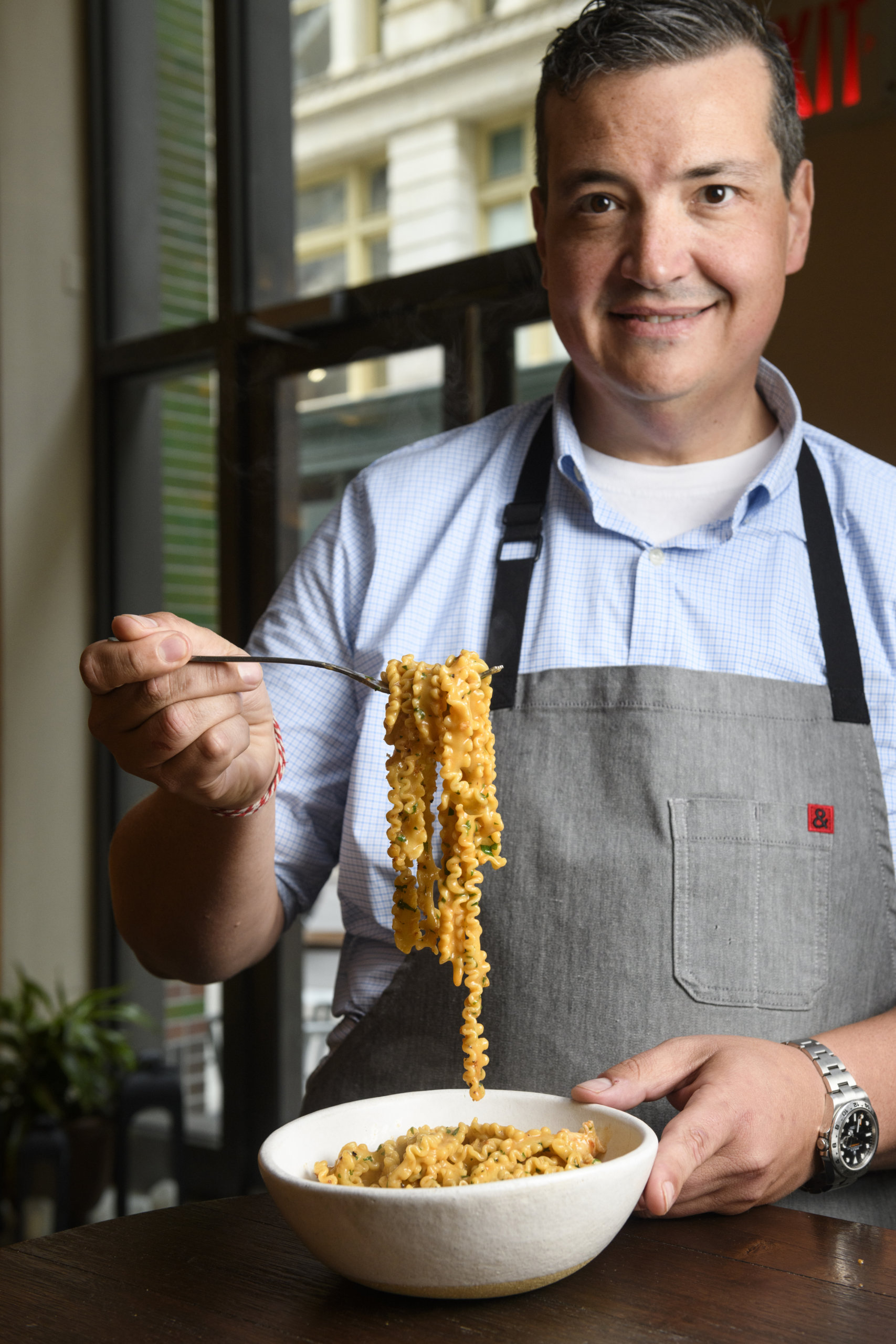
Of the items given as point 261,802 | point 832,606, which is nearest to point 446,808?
point 261,802

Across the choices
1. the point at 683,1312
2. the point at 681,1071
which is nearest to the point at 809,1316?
the point at 683,1312

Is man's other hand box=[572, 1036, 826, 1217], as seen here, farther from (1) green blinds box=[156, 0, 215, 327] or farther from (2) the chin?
(1) green blinds box=[156, 0, 215, 327]

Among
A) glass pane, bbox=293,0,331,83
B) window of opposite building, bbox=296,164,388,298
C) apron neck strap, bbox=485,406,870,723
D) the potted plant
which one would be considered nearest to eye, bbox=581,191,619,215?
apron neck strap, bbox=485,406,870,723

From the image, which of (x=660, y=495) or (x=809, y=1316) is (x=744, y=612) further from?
(x=809, y=1316)

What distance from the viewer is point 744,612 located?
1.55 metres

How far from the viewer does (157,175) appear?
3855mm

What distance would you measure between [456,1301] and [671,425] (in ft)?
3.55

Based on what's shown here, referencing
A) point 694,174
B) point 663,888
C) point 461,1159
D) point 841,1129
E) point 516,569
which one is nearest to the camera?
point 461,1159

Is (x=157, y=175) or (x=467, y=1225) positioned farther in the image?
(x=157, y=175)

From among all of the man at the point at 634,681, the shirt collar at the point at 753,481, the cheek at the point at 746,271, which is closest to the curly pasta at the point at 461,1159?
the man at the point at 634,681

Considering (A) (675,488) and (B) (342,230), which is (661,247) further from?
(B) (342,230)

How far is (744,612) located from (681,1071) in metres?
0.61

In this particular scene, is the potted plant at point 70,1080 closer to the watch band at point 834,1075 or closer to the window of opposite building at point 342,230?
the window of opposite building at point 342,230

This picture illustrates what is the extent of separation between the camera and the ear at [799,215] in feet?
5.45
